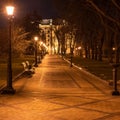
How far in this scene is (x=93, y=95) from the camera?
18.2 metres

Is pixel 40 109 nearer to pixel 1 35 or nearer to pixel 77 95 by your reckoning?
pixel 77 95

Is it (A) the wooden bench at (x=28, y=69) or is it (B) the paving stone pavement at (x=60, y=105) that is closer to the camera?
(B) the paving stone pavement at (x=60, y=105)

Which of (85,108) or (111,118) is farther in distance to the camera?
(85,108)

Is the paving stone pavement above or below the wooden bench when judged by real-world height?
below

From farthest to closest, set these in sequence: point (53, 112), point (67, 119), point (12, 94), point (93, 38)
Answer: point (93, 38) < point (12, 94) < point (53, 112) < point (67, 119)

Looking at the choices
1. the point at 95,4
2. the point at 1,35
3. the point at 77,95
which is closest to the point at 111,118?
the point at 77,95

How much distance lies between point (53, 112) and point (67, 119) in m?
1.24

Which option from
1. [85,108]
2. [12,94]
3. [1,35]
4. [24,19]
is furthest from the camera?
[24,19]

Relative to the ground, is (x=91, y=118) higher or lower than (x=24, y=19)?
lower

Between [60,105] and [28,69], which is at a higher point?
[28,69]

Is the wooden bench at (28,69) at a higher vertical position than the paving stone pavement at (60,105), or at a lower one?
higher

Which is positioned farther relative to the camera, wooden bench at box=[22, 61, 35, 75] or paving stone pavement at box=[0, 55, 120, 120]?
wooden bench at box=[22, 61, 35, 75]

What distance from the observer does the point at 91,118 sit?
1234 centimetres

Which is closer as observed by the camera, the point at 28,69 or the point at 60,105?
the point at 60,105
